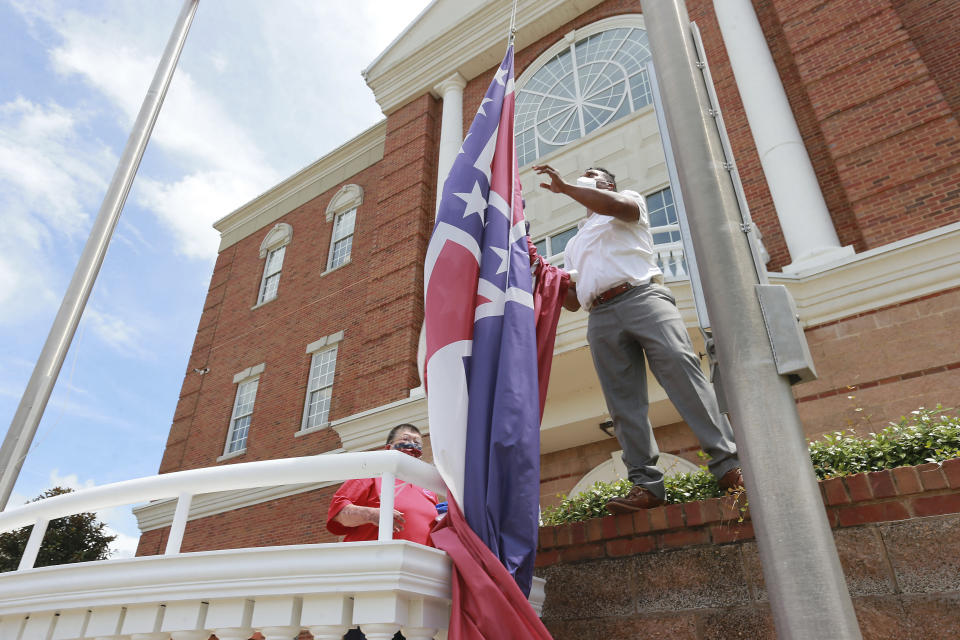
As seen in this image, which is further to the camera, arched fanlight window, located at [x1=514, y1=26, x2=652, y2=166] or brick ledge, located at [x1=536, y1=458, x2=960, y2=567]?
arched fanlight window, located at [x1=514, y1=26, x2=652, y2=166]

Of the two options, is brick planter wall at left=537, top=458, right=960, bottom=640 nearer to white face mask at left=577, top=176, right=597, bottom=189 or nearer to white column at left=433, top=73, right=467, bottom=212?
white face mask at left=577, top=176, right=597, bottom=189

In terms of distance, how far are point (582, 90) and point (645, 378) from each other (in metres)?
9.68

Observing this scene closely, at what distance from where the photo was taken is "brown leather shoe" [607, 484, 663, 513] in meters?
3.44

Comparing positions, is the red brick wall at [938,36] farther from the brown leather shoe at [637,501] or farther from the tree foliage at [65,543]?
the tree foliage at [65,543]

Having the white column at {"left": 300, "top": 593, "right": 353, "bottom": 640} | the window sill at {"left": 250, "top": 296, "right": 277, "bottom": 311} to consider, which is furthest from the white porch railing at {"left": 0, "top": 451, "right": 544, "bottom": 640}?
the window sill at {"left": 250, "top": 296, "right": 277, "bottom": 311}

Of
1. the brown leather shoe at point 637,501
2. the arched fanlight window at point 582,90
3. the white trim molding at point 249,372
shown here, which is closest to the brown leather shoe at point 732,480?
the brown leather shoe at point 637,501

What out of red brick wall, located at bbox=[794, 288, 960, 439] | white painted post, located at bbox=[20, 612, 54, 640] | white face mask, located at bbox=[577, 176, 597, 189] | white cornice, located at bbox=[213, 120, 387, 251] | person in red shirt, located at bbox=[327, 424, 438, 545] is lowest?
white painted post, located at bbox=[20, 612, 54, 640]

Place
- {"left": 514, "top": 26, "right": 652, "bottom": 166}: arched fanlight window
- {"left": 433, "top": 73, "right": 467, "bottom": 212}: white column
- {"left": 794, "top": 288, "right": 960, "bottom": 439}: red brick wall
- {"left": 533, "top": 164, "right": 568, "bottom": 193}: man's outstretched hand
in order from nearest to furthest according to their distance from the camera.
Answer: {"left": 533, "top": 164, "right": 568, "bottom": 193}: man's outstretched hand < {"left": 794, "top": 288, "right": 960, "bottom": 439}: red brick wall < {"left": 514, "top": 26, "right": 652, "bottom": 166}: arched fanlight window < {"left": 433, "top": 73, "right": 467, "bottom": 212}: white column

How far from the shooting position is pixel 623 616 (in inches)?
125

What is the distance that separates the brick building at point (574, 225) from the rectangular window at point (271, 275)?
0.08 meters

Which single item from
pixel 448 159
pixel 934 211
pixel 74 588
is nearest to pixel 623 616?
pixel 74 588

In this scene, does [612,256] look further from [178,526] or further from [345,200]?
[345,200]

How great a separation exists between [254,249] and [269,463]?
668 inches

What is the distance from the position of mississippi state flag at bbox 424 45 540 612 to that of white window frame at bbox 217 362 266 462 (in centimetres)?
1266
